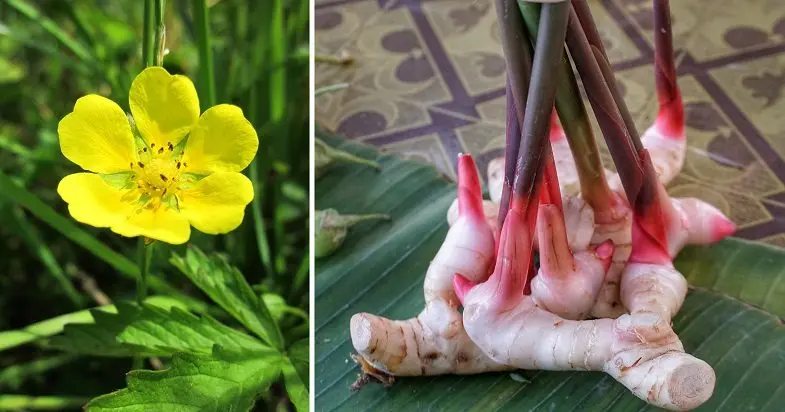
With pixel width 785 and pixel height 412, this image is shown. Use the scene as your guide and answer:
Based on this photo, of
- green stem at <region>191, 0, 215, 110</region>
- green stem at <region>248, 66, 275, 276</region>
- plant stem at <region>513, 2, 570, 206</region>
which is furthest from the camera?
green stem at <region>248, 66, 275, 276</region>

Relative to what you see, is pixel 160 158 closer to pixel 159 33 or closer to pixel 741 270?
pixel 159 33

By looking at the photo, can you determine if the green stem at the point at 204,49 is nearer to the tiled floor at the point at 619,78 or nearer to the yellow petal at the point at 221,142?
the yellow petal at the point at 221,142

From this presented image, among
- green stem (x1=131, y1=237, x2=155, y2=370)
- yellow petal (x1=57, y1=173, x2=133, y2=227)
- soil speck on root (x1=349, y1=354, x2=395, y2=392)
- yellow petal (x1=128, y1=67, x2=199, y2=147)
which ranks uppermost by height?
yellow petal (x1=128, y1=67, x2=199, y2=147)

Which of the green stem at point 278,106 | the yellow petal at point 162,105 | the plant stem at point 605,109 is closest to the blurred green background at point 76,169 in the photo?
the green stem at point 278,106

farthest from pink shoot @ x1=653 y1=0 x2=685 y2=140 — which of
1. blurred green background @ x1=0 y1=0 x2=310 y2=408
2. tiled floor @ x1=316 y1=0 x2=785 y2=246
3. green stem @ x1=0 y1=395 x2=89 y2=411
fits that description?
green stem @ x1=0 y1=395 x2=89 y2=411

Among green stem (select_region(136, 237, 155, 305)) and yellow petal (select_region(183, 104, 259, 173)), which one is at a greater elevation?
yellow petal (select_region(183, 104, 259, 173))

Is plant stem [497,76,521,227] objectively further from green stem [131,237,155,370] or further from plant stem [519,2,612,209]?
green stem [131,237,155,370]

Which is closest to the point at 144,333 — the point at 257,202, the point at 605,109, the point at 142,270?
the point at 142,270
